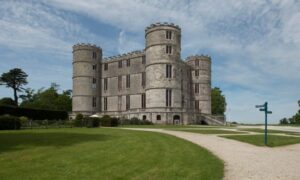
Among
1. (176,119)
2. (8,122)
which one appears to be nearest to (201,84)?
(176,119)

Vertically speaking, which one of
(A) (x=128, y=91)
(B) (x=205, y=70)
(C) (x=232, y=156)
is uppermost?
(B) (x=205, y=70)

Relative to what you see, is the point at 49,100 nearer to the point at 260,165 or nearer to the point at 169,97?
the point at 169,97

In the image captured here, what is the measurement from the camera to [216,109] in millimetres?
84562

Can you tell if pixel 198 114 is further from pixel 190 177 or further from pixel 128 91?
pixel 190 177

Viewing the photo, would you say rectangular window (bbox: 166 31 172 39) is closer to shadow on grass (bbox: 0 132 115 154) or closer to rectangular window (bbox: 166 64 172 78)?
rectangular window (bbox: 166 64 172 78)

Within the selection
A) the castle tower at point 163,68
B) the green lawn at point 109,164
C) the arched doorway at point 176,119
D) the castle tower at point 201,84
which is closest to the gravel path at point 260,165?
the green lawn at point 109,164

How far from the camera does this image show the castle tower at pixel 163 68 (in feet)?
182

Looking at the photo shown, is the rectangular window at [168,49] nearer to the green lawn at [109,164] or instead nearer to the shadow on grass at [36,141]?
the shadow on grass at [36,141]

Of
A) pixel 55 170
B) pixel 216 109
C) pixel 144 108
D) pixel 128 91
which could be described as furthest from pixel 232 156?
pixel 216 109

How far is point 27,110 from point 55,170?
4160 cm

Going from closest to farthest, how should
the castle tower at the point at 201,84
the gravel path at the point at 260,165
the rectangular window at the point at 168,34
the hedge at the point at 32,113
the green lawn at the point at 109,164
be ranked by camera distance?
the green lawn at the point at 109,164 → the gravel path at the point at 260,165 → the hedge at the point at 32,113 → the rectangular window at the point at 168,34 → the castle tower at the point at 201,84

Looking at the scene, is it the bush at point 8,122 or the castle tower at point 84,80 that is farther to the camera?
the castle tower at point 84,80

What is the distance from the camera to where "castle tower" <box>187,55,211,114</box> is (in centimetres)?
6769

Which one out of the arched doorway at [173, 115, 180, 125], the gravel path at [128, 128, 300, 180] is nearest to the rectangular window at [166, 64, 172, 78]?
the arched doorway at [173, 115, 180, 125]
